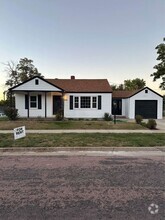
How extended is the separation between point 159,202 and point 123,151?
182 inches

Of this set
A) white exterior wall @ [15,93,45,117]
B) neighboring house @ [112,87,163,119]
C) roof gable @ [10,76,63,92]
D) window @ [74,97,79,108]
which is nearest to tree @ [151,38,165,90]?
neighboring house @ [112,87,163,119]

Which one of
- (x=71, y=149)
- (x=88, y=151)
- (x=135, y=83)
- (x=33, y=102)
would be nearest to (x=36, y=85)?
(x=33, y=102)

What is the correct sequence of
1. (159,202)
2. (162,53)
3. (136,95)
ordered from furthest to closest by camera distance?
(162,53)
(136,95)
(159,202)

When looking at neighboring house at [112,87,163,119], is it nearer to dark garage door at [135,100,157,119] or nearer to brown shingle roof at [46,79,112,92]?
dark garage door at [135,100,157,119]

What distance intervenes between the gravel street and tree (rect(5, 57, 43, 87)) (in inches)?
1448

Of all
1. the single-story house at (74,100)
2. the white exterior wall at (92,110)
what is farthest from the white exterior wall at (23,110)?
the white exterior wall at (92,110)

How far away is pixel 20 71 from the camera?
1667 inches

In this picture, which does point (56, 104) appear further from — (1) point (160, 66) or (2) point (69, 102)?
(1) point (160, 66)

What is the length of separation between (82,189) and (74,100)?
Answer: 18712 millimetres

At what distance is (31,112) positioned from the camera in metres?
22.0

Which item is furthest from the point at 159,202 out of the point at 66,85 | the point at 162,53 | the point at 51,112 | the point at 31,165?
the point at 162,53

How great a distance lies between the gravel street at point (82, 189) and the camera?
3.48 m

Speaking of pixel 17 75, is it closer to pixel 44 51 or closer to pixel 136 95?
pixel 44 51

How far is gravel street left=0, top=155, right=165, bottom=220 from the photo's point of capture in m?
3.48
